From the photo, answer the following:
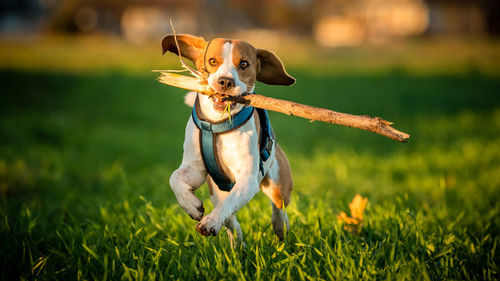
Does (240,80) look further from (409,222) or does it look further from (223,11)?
(223,11)

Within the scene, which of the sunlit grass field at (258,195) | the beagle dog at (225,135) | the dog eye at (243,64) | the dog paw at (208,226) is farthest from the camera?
the sunlit grass field at (258,195)

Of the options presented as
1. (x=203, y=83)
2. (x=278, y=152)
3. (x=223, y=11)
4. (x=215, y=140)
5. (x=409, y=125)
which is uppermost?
(x=223, y=11)

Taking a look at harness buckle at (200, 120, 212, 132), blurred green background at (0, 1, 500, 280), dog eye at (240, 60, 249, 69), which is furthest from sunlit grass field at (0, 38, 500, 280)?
dog eye at (240, 60, 249, 69)

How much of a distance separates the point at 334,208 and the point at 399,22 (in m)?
32.0

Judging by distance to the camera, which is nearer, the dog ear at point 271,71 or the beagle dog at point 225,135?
the beagle dog at point 225,135

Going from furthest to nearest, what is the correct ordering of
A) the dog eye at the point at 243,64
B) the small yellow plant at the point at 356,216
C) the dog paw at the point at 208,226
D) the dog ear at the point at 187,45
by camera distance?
the small yellow plant at the point at 356,216, the dog ear at the point at 187,45, the dog eye at the point at 243,64, the dog paw at the point at 208,226

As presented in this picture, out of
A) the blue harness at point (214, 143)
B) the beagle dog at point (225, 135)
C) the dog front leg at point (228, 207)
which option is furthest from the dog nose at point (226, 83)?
the dog front leg at point (228, 207)

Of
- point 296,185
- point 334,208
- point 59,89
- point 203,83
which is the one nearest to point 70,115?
point 59,89

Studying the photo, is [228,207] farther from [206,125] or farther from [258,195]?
[258,195]

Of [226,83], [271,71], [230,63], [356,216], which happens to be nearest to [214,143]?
[226,83]

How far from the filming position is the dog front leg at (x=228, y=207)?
2.15m

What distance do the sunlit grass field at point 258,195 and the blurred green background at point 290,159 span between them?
23 mm

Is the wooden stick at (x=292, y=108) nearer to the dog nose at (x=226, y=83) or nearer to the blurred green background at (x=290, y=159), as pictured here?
the dog nose at (x=226, y=83)

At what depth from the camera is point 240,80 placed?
2510 millimetres
